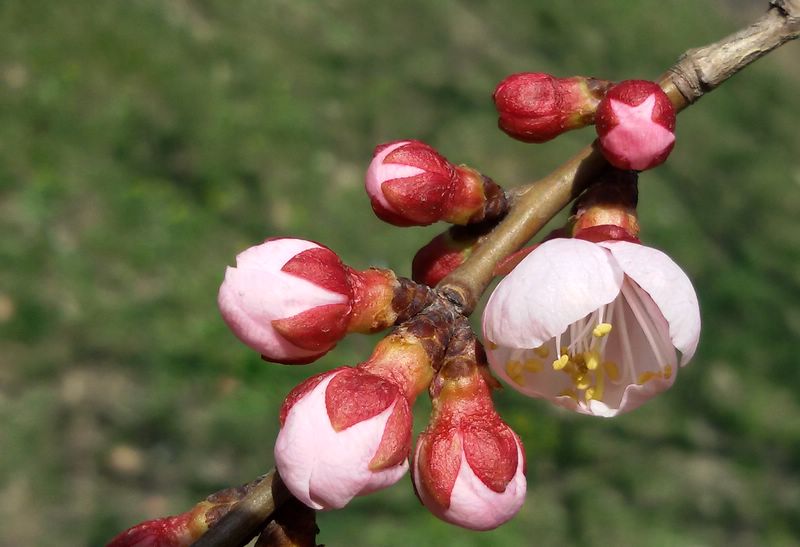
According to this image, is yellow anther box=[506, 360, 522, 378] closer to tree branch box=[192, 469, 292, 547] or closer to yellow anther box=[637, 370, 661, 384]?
yellow anther box=[637, 370, 661, 384]

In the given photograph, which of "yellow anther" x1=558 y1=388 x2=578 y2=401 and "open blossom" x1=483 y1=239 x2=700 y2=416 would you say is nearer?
"open blossom" x1=483 y1=239 x2=700 y2=416

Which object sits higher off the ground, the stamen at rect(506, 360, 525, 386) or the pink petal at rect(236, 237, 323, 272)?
the pink petal at rect(236, 237, 323, 272)

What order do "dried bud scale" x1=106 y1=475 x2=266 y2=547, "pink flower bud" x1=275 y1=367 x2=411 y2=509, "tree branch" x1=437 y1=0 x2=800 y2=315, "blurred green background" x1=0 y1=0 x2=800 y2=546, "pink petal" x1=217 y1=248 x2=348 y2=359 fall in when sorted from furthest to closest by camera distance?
"blurred green background" x1=0 y1=0 x2=800 y2=546 → "tree branch" x1=437 y1=0 x2=800 y2=315 → "dried bud scale" x1=106 y1=475 x2=266 y2=547 → "pink petal" x1=217 y1=248 x2=348 y2=359 → "pink flower bud" x1=275 y1=367 x2=411 y2=509

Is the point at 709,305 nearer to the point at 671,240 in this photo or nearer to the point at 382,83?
the point at 671,240

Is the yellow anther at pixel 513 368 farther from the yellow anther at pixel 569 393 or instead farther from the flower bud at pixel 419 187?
the flower bud at pixel 419 187

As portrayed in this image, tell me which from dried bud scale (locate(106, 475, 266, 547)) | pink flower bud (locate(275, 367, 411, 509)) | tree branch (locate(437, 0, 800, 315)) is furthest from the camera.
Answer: tree branch (locate(437, 0, 800, 315))

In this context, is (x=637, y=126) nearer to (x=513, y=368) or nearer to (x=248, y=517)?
(x=513, y=368)

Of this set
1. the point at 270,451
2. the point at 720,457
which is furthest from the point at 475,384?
the point at 720,457

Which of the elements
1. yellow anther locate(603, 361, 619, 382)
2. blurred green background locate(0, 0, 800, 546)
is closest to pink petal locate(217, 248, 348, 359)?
yellow anther locate(603, 361, 619, 382)
